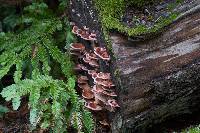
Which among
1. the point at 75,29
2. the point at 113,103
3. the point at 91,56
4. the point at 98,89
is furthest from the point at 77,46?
the point at 113,103

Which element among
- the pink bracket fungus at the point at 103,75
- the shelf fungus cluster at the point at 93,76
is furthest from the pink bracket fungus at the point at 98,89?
the pink bracket fungus at the point at 103,75

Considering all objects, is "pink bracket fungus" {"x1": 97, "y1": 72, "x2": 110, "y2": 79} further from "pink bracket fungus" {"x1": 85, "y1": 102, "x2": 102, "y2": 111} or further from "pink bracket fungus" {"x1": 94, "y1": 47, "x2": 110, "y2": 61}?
"pink bracket fungus" {"x1": 85, "y1": 102, "x2": 102, "y2": 111}

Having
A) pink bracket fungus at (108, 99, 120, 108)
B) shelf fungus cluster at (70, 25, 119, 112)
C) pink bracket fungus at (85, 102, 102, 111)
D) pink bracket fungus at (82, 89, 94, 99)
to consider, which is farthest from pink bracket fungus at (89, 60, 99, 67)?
pink bracket fungus at (108, 99, 120, 108)

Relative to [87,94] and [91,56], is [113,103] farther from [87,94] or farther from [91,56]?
[91,56]

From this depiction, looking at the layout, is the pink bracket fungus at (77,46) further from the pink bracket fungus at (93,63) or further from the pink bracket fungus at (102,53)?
the pink bracket fungus at (102,53)

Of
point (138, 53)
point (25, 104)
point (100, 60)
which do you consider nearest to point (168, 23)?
point (138, 53)

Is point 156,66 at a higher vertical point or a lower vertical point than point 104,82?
higher
